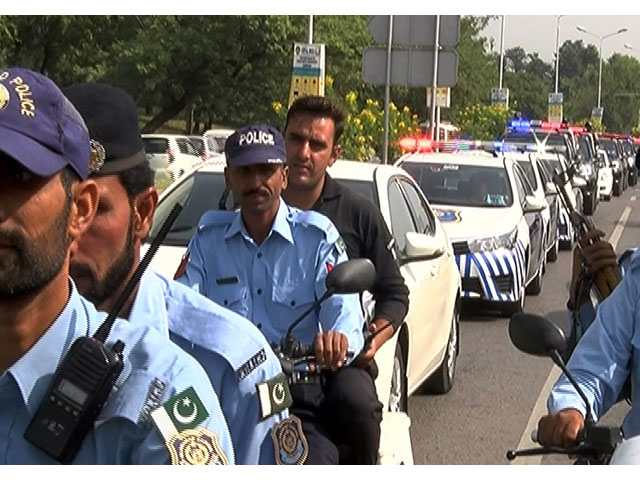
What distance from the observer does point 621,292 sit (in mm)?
3275

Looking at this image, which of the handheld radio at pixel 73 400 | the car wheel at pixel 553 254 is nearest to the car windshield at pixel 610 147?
the car wheel at pixel 553 254


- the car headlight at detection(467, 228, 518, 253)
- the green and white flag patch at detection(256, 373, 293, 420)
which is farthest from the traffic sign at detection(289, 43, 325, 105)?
the green and white flag patch at detection(256, 373, 293, 420)

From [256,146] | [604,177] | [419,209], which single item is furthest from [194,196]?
[604,177]

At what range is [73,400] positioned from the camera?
67.4 inches

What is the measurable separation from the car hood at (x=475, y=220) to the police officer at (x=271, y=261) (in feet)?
23.8

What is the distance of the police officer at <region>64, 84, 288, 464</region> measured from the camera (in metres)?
2.45

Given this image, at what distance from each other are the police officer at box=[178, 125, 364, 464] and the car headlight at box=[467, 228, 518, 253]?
7281 mm

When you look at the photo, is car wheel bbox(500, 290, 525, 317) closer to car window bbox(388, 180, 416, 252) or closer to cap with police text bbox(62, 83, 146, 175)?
car window bbox(388, 180, 416, 252)

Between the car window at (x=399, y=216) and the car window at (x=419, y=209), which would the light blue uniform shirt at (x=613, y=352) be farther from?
the car window at (x=419, y=209)

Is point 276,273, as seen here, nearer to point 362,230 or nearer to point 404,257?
point 362,230

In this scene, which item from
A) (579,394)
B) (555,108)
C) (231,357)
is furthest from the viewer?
(555,108)

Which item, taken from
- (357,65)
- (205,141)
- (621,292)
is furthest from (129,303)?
(357,65)

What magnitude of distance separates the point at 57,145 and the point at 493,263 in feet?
32.2

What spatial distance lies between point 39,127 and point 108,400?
15.3 inches
